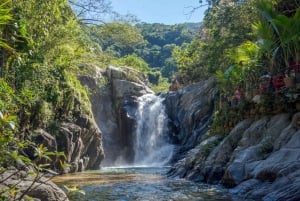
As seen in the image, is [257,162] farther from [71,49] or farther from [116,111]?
[116,111]

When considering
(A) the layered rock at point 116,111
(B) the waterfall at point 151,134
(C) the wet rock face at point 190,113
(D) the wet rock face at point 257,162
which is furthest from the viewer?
(A) the layered rock at point 116,111

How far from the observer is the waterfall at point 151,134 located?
28.1m

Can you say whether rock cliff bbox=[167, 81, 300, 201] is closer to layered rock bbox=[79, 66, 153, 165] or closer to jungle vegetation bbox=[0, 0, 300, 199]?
jungle vegetation bbox=[0, 0, 300, 199]

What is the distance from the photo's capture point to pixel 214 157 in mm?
13625

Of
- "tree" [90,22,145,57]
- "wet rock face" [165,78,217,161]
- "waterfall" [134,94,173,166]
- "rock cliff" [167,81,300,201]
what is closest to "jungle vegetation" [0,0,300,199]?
"tree" [90,22,145,57]

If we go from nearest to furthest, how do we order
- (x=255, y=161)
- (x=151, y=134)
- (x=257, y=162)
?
(x=257, y=162) < (x=255, y=161) < (x=151, y=134)

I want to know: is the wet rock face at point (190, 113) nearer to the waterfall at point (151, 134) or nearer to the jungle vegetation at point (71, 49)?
the waterfall at point (151, 134)

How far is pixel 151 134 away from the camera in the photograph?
29.7 metres

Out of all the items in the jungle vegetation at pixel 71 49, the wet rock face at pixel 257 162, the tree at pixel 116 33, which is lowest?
the wet rock face at pixel 257 162

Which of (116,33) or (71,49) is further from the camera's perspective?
(116,33)

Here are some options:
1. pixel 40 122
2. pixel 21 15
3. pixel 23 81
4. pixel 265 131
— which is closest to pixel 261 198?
pixel 265 131

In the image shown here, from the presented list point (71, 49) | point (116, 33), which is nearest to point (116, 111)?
point (116, 33)

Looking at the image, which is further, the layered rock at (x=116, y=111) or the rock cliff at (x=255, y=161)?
the layered rock at (x=116, y=111)

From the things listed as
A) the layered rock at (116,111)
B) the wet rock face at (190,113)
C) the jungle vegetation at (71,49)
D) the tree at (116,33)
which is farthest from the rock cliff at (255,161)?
the layered rock at (116,111)
